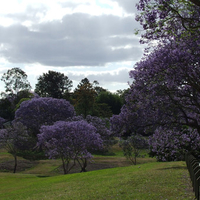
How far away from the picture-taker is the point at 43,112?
51.6m

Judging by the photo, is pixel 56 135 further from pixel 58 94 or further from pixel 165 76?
pixel 58 94

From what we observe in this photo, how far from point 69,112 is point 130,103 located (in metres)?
31.7

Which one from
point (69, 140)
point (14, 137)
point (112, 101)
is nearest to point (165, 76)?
point (69, 140)

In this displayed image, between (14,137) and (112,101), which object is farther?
(112,101)

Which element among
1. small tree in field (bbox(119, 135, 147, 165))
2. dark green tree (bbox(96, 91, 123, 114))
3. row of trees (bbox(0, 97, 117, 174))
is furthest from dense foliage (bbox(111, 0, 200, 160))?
dark green tree (bbox(96, 91, 123, 114))

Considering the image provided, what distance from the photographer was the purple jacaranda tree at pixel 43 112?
168ft

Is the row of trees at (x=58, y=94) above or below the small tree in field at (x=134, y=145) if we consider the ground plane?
above

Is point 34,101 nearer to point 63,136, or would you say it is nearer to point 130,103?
point 63,136

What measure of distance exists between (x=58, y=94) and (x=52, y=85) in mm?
3334

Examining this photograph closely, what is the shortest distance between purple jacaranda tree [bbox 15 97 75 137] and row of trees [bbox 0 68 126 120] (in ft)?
40.3

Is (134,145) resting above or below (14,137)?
below

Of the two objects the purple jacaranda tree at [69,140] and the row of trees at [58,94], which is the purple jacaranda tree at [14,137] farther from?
the row of trees at [58,94]

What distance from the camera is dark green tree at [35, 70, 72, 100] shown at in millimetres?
94244

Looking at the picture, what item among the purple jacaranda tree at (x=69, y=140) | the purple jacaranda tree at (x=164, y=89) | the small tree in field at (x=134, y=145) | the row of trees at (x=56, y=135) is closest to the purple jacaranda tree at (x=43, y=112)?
the row of trees at (x=56, y=135)
